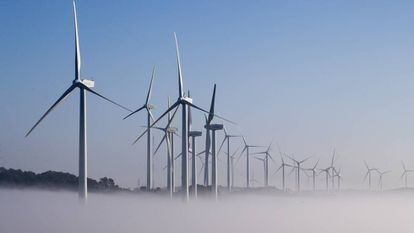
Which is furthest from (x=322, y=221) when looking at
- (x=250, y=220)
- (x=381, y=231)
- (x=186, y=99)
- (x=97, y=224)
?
(x=97, y=224)

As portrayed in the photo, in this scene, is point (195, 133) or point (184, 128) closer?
point (184, 128)

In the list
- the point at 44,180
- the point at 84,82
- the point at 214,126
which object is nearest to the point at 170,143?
the point at 214,126

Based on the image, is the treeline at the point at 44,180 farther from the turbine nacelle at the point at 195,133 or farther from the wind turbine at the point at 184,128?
the wind turbine at the point at 184,128

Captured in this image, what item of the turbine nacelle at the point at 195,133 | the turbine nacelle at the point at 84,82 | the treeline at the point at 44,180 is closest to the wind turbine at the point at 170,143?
the turbine nacelle at the point at 195,133

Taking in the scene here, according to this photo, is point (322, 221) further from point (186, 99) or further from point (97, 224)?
point (97, 224)

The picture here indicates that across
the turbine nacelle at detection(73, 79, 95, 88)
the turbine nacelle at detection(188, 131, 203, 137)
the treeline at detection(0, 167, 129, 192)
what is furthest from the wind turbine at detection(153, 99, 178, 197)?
the treeline at detection(0, 167, 129, 192)

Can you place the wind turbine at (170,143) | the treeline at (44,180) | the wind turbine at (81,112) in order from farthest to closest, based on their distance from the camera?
the treeline at (44,180) → the wind turbine at (170,143) → the wind turbine at (81,112)

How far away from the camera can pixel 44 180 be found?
566 feet

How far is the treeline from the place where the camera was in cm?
16788

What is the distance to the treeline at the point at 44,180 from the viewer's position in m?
168

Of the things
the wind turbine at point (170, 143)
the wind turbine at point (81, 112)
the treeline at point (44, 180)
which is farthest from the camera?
the treeline at point (44, 180)

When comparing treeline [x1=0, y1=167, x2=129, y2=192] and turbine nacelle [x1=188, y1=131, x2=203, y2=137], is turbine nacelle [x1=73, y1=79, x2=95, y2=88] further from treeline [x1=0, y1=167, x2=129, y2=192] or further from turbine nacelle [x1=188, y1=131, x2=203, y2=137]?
treeline [x1=0, y1=167, x2=129, y2=192]

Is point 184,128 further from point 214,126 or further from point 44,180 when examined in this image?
point 44,180

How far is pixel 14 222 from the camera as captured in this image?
85562mm
